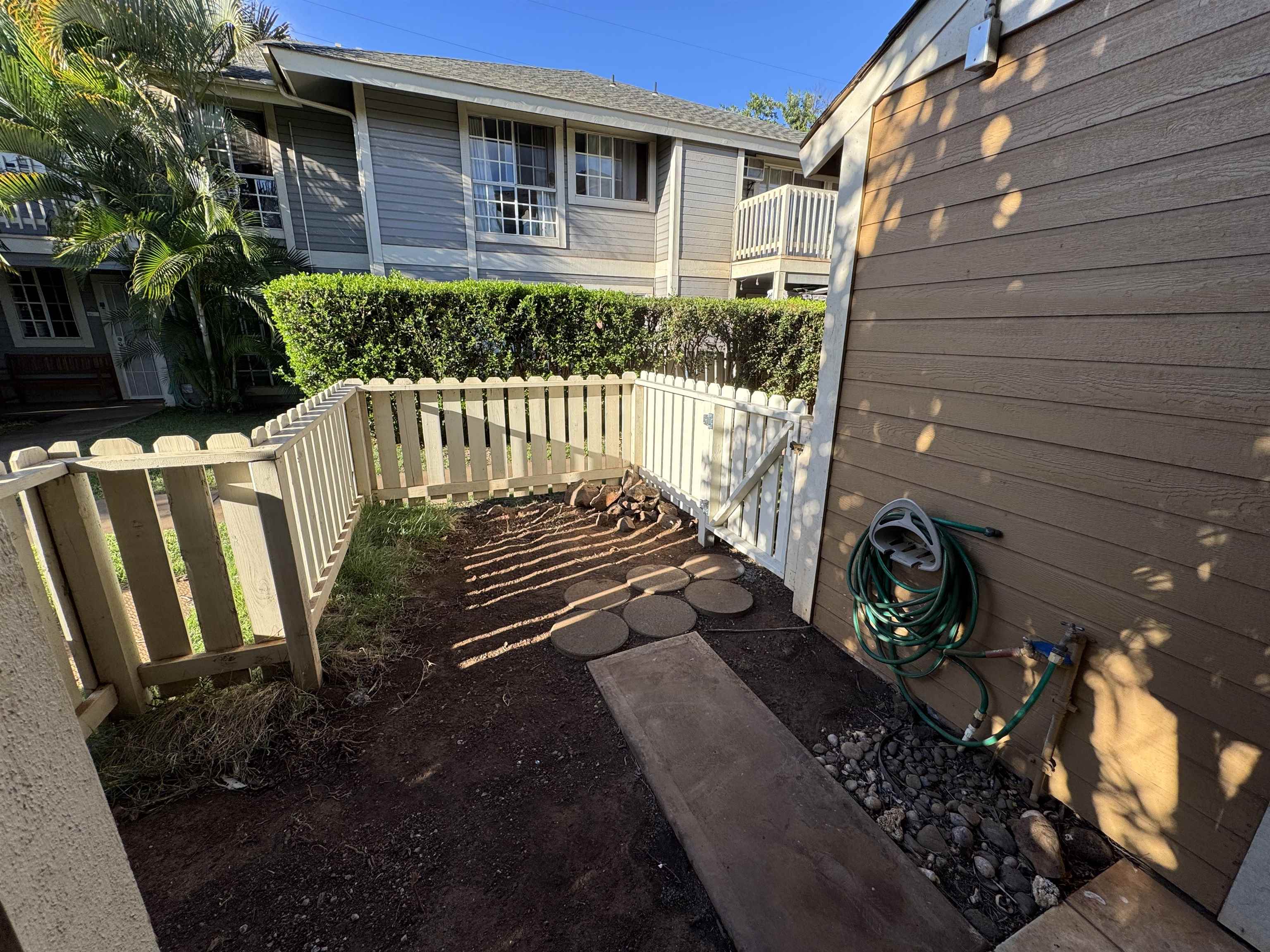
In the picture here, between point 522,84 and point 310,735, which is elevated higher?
point 522,84

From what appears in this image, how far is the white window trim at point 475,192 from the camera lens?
28.5 feet

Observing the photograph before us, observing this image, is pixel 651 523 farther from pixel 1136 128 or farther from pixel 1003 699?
pixel 1136 128

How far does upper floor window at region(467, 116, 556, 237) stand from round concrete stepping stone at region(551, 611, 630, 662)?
8.27 m

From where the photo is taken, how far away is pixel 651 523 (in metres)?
4.63

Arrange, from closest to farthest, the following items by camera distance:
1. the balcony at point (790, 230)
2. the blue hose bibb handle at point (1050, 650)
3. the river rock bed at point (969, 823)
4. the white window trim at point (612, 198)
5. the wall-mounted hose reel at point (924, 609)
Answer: the river rock bed at point (969, 823) < the blue hose bibb handle at point (1050, 650) < the wall-mounted hose reel at point (924, 609) < the white window trim at point (612, 198) < the balcony at point (790, 230)

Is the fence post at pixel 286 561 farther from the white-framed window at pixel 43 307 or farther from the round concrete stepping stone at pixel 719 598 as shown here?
the white-framed window at pixel 43 307

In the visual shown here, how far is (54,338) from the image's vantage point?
10836mm

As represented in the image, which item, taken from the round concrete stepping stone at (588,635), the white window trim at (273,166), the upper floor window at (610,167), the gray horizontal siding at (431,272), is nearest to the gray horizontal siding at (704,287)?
the upper floor window at (610,167)

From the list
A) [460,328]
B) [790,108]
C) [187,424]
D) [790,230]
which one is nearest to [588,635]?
[460,328]

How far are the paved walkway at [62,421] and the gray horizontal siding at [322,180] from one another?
4.23 m

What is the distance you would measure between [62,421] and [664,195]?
1124 cm

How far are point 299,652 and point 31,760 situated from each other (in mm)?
1864

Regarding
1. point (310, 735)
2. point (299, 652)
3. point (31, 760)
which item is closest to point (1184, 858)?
point (31, 760)

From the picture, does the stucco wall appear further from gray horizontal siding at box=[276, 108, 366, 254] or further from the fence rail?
gray horizontal siding at box=[276, 108, 366, 254]
